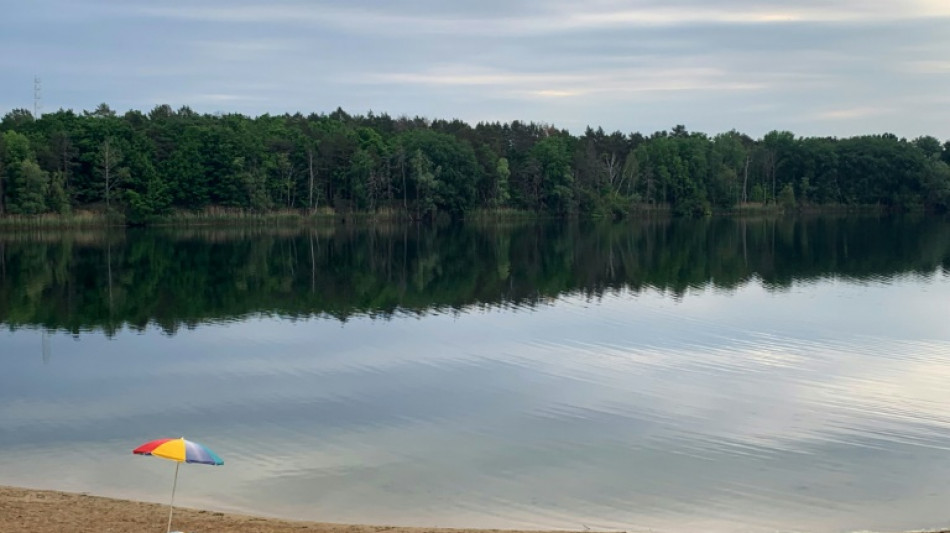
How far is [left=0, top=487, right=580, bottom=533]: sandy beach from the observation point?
1066 cm

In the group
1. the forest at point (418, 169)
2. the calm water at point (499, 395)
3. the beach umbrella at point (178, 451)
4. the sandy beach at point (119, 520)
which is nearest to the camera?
the beach umbrella at point (178, 451)

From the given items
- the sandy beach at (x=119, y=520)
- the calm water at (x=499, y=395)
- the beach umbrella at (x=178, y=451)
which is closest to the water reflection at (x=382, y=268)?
the calm water at (x=499, y=395)

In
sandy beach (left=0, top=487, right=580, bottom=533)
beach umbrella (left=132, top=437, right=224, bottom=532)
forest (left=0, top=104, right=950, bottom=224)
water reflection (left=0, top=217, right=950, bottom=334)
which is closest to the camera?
beach umbrella (left=132, top=437, right=224, bottom=532)

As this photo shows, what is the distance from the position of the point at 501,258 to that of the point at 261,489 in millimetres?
39681

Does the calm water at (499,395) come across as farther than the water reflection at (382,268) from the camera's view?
No

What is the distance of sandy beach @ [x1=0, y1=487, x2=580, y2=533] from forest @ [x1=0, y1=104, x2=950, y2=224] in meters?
70.3

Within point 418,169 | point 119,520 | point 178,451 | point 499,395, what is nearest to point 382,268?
point 499,395

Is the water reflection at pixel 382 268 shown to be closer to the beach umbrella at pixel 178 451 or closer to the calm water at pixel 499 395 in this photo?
the calm water at pixel 499 395

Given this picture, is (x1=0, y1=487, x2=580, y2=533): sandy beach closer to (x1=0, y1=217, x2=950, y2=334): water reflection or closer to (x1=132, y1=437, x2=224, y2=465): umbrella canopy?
(x1=132, y1=437, x2=224, y2=465): umbrella canopy

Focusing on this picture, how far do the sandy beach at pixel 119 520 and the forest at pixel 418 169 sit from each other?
231 ft

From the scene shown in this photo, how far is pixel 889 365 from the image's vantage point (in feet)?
72.6

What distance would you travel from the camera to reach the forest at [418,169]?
83.3 meters

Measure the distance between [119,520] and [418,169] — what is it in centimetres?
8406

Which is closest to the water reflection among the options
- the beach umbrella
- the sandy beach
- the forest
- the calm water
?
the calm water
